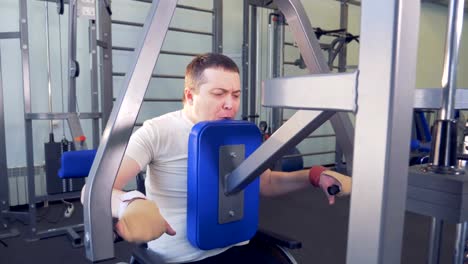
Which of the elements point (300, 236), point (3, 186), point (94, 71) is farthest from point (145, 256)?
point (3, 186)

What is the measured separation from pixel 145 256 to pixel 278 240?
0.39m

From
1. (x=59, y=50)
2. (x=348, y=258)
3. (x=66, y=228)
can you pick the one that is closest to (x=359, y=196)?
(x=348, y=258)

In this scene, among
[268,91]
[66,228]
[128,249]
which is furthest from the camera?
[66,228]

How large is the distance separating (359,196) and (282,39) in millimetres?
4108

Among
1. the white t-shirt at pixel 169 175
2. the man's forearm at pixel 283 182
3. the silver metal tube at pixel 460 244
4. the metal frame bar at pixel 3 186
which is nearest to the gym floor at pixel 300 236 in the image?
the metal frame bar at pixel 3 186

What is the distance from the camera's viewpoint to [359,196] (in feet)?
1.18

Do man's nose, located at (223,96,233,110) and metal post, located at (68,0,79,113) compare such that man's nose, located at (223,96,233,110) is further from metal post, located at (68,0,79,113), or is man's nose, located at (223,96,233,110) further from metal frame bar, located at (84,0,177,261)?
metal post, located at (68,0,79,113)

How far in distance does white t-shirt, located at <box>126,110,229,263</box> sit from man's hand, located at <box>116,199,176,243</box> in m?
0.49

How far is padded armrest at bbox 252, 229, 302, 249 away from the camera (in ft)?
3.47

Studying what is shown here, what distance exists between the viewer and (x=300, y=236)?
2.82 meters

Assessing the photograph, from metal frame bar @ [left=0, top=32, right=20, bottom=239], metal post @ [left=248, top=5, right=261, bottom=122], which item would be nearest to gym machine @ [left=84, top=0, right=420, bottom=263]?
metal frame bar @ [left=0, top=32, right=20, bottom=239]

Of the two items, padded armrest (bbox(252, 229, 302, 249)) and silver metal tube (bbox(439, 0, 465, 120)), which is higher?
silver metal tube (bbox(439, 0, 465, 120))

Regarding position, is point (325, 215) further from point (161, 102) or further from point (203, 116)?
point (203, 116)

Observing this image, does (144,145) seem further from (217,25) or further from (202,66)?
(217,25)
